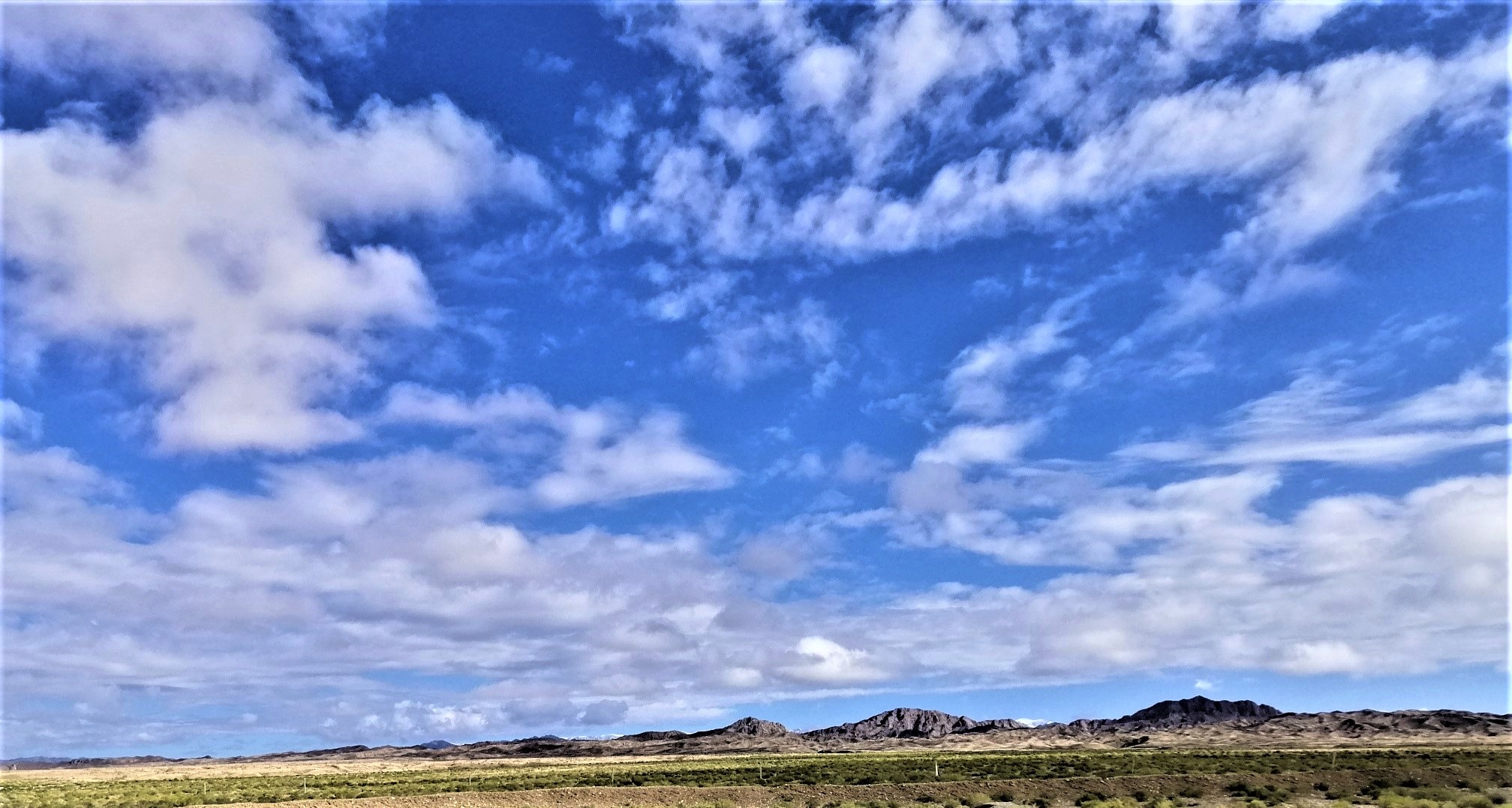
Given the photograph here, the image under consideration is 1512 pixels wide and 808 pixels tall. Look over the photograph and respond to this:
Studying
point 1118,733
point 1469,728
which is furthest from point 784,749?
point 1469,728

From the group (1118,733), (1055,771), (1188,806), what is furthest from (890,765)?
(1118,733)

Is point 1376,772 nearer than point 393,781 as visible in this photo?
Yes

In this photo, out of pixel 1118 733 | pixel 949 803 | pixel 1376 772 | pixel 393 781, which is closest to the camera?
pixel 949 803

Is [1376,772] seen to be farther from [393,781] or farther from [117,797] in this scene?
[117,797]

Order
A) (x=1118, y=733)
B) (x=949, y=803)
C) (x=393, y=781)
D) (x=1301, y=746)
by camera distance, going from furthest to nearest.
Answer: (x=1118, y=733) < (x=1301, y=746) < (x=393, y=781) < (x=949, y=803)

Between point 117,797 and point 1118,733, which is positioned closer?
point 117,797

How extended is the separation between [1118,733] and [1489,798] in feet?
512

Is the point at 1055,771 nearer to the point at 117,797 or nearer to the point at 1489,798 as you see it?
the point at 1489,798

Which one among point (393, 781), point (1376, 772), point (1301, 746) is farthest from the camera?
point (1301, 746)

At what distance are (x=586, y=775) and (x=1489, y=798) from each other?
62314 millimetres

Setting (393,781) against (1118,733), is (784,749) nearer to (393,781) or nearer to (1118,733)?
(1118,733)

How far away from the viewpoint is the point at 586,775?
82625mm

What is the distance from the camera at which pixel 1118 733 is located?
184 m

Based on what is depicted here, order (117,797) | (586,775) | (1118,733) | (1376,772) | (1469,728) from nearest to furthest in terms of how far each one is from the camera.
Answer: (1376,772)
(117,797)
(586,775)
(1469,728)
(1118,733)
